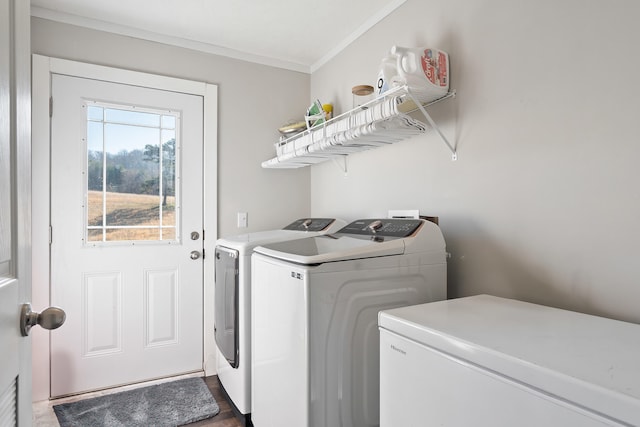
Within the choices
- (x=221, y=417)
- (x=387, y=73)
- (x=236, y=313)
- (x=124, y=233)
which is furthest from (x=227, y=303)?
(x=387, y=73)

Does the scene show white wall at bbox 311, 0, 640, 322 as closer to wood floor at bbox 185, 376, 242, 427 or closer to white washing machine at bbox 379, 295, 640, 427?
white washing machine at bbox 379, 295, 640, 427

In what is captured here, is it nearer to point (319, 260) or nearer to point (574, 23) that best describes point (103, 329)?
point (319, 260)

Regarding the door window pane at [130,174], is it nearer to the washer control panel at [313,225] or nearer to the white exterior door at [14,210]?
Answer: the washer control panel at [313,225]

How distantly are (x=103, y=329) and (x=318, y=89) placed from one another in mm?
2278

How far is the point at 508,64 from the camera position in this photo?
60.6 inches

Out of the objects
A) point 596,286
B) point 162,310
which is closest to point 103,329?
point 162,310

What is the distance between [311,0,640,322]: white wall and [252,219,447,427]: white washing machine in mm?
278

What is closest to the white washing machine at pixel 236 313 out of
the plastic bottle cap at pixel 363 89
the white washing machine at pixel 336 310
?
the white washing machine at pixel 336 310

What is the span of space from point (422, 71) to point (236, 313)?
5.08 feet

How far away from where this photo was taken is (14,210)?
26.8 inches

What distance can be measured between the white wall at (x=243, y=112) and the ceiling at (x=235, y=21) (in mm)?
80

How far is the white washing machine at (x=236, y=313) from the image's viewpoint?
6.63ft

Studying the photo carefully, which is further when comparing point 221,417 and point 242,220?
point 242,220

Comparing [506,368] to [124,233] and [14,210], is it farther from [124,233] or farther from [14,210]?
[124,233]
